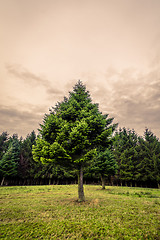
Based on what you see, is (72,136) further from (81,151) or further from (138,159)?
(138,159)

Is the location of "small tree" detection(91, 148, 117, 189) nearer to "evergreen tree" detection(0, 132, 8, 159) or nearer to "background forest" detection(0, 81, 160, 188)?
"background forest" detection(0, 81, 160, 188)

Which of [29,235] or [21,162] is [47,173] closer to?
[21,162]

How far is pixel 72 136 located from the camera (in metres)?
9.65

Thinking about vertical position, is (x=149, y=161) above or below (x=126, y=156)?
below

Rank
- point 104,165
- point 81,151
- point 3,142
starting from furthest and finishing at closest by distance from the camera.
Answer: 1. point 3,142
2. point 104,165
3. point 81,151

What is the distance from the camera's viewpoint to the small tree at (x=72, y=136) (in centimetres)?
959

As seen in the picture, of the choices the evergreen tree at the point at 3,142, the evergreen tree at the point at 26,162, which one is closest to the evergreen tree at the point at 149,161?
the evergreen tree at the point at 26,162

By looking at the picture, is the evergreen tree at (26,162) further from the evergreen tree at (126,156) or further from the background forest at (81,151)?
the evergreen tree at (126,156)

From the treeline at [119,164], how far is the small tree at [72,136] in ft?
74.1

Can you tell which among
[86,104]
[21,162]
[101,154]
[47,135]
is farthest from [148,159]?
[21,162]

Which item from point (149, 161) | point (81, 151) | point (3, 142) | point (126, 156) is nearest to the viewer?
point (81, 151)

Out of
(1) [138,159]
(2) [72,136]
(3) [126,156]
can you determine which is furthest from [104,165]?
(1) [138,159]

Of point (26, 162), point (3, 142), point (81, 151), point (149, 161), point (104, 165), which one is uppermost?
point (3, 142)

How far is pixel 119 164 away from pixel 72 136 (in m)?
35.5
